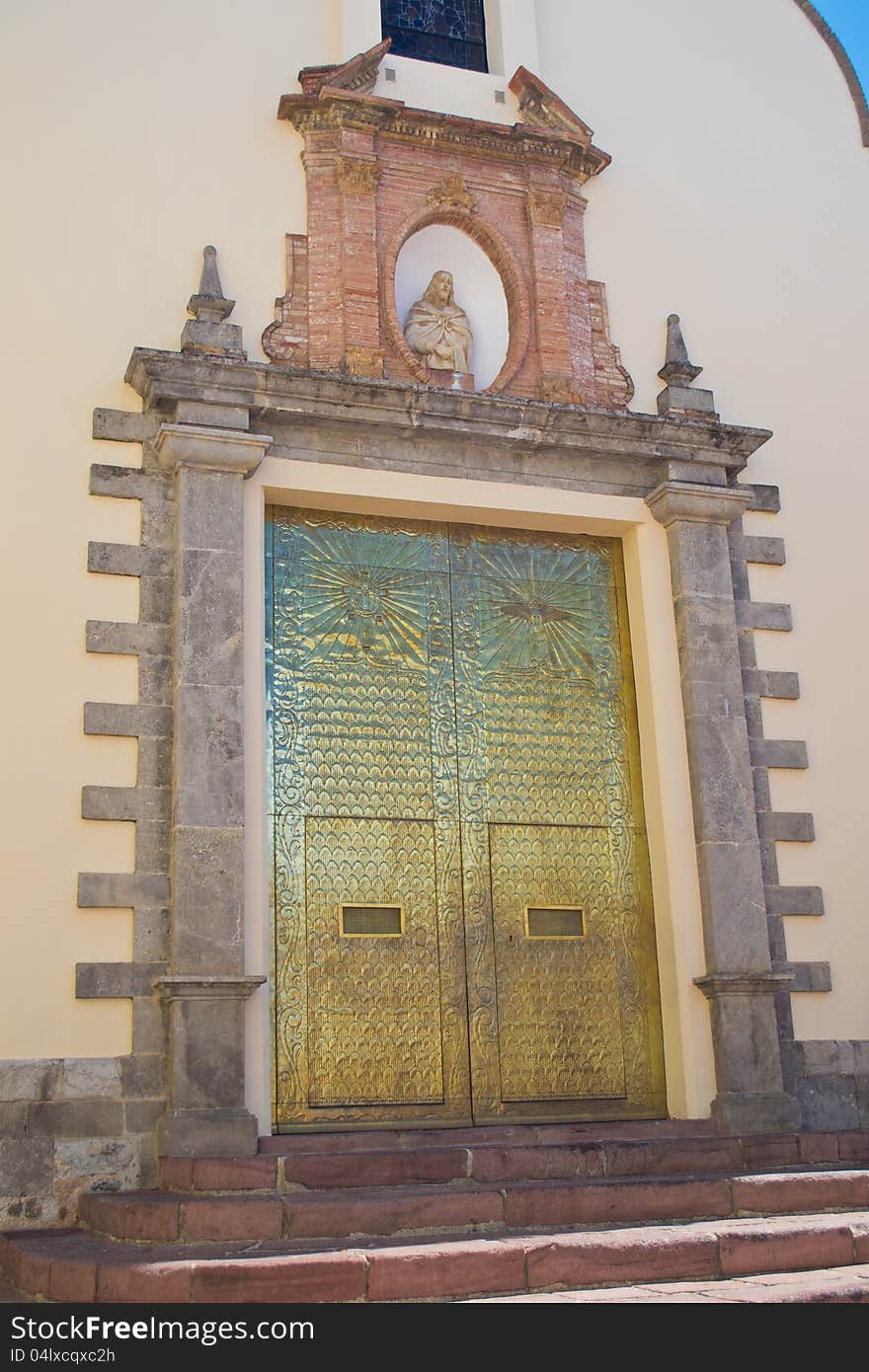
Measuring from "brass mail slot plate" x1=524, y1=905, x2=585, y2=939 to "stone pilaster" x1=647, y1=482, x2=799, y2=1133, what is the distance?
69 centimetres

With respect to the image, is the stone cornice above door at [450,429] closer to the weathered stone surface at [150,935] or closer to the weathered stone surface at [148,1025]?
the weathered stone surface at [150,935]

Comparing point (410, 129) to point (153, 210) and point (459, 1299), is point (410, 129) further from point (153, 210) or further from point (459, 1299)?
point (459, 1299)

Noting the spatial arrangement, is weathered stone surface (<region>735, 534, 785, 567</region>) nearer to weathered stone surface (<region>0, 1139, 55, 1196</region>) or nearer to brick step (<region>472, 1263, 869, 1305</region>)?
brick step (<region>472, 1263, 869, 1305</region>)

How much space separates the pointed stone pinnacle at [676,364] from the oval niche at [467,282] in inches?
38.1

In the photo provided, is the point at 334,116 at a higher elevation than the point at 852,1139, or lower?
higher

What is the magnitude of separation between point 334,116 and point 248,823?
4173 millimetres

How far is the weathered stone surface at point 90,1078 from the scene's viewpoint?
275 inches

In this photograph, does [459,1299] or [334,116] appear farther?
[334,116]

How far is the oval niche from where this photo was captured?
9227 millimetres

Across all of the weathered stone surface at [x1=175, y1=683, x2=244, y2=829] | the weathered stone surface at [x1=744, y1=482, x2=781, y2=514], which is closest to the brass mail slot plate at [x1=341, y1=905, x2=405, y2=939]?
the weathered stone surface at [x1=175, y1=683, x2=244, y2=829]

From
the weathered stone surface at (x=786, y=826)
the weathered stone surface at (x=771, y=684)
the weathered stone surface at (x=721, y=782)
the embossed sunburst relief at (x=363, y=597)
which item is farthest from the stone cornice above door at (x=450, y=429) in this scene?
the weathered stone surface at (x=786, y=826)
